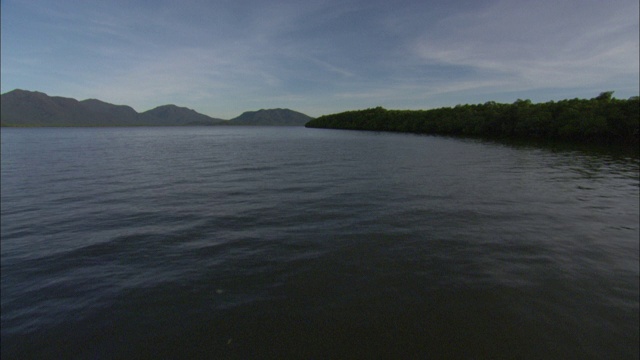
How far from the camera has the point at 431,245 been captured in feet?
44.6

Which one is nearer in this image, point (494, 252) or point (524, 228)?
point (494, 252)

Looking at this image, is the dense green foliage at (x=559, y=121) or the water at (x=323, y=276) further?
the dense green foliage at (x=559, y=121)

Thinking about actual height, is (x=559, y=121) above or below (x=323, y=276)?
above

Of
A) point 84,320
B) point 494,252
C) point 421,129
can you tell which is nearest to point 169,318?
point 84,320

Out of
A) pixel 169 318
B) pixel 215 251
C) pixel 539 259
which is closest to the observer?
pixel 169 318

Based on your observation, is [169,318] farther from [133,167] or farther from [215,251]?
[133,167]

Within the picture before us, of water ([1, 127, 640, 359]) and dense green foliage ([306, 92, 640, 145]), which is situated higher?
dense green foliage ([306, 92, 640, 145])

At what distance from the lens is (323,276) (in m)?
11.0

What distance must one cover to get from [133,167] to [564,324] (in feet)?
153

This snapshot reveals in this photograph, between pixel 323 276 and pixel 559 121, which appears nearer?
pixel 323 276

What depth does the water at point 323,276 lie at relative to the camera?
7879 mm

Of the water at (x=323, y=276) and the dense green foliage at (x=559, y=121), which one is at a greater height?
the dense green foliage at (x=559, y=121)

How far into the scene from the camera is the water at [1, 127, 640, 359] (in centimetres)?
788

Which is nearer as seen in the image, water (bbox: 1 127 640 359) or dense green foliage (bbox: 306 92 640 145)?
water (bbox: 1 127 640 359)
